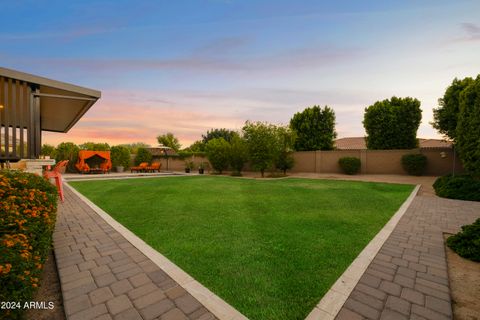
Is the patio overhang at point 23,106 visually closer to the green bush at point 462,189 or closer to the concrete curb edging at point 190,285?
the concrete curb edging at point 190,285

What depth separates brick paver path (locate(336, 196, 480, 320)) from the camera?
209 centimetres

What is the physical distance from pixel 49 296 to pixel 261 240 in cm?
283

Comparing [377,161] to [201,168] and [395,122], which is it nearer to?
[395,122]

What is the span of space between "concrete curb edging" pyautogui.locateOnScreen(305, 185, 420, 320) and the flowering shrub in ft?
7.21

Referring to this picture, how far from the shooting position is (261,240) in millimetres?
3885

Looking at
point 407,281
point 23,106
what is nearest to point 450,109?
point 407,281

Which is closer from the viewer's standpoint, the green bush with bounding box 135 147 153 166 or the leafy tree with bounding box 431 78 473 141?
the leafy tree with bounding box 431 78 473 141

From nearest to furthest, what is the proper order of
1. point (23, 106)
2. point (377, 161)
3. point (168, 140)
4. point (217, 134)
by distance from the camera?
point (23, 106), point (377, 161), point (217, 134), point (168, 140)

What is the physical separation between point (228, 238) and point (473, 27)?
10.5m

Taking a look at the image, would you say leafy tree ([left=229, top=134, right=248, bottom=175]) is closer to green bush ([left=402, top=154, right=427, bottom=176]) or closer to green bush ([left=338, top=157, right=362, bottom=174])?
green bush ([left=338, top=157, right=362, bottom=174])

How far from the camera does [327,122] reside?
81.9ft

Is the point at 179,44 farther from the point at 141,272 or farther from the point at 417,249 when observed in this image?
the point at 417,249

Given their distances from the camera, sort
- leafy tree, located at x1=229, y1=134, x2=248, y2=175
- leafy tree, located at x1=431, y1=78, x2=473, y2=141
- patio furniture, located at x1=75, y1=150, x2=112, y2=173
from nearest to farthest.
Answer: leafy tree, located at x1=431, y1=78, x2=473, y2=141
patio furniture, located at x1=75, y1=150, x2=112, y2=173
leafy tree, located at x1=229, y1=134, x2=248, y2=175

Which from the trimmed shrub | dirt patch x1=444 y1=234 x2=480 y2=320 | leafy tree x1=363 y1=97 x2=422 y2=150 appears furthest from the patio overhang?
leafy tree x1=363 y1=97 x2=422 y2=150
